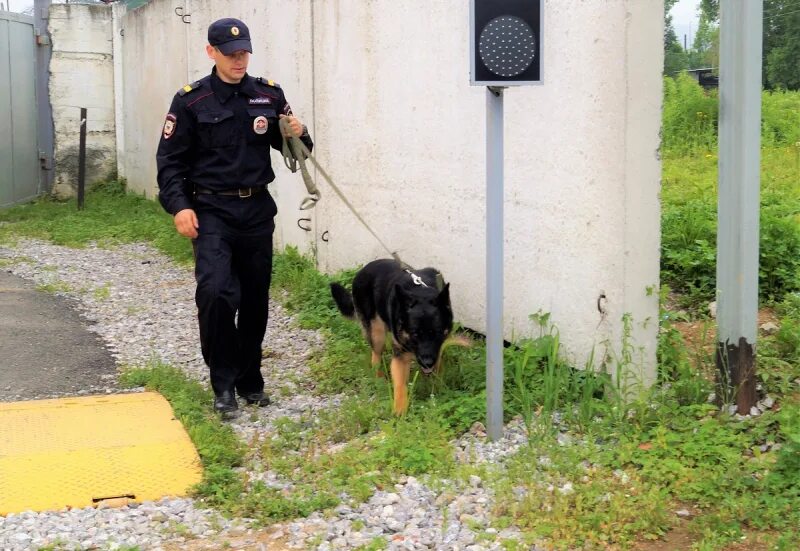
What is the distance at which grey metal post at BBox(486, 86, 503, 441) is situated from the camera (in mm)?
4430

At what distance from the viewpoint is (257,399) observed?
18.4ft

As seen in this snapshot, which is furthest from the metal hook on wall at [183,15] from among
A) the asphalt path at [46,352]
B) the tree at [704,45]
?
the tree at [704,45]

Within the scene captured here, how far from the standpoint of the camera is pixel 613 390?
15.5 feet

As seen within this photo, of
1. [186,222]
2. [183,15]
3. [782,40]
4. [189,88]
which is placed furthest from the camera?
[183,15]

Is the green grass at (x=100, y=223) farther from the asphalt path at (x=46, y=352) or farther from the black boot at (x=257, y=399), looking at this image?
the black boot at (x=257, y=399)

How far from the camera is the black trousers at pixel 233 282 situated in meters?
5.23

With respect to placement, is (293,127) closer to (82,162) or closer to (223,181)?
(223,181)

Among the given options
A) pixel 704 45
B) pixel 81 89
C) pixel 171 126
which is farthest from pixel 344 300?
pixel 81 89

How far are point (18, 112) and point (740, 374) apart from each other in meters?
13.1

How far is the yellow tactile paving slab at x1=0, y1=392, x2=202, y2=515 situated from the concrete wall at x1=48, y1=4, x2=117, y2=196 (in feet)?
35.6

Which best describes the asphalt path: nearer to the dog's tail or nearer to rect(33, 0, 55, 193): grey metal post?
the dog's tail

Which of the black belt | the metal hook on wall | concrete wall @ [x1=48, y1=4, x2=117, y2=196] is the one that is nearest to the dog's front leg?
the black belt

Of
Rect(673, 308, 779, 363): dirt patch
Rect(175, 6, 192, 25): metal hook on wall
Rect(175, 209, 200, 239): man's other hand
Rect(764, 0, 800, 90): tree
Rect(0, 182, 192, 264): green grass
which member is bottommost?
Rect(673, 308, 779, 363): dirt patch

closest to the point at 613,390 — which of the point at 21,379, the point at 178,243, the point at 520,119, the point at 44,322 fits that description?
the point at 520,119
